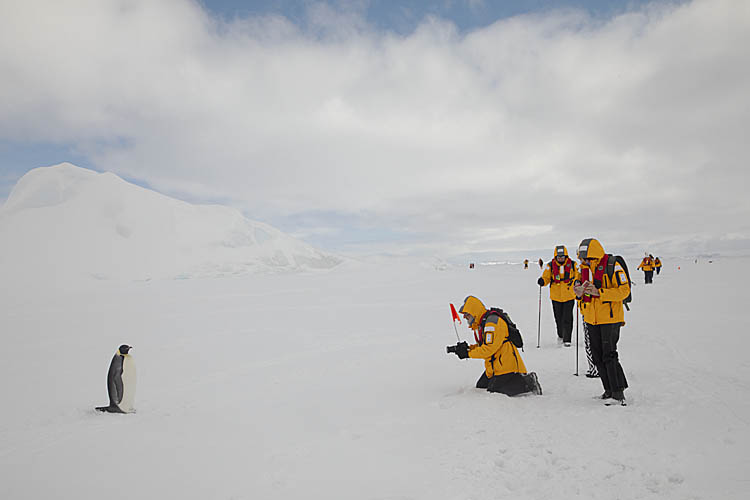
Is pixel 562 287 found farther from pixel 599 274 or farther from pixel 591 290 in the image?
pixel 591 290

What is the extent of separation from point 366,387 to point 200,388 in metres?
2.94

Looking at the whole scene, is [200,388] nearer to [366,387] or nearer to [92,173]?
[366,387]

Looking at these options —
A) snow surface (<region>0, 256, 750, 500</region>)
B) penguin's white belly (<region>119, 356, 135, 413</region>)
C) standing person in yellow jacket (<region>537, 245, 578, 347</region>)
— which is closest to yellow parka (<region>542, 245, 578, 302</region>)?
standing person in yellow jacket (<region>537, 245, 578, 347</region>)

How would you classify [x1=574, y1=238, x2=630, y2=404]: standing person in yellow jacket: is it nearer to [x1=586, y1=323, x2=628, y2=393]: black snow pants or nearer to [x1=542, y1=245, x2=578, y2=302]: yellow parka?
[x1=586, y1=323, x2=628, y2=393]: black snow pants

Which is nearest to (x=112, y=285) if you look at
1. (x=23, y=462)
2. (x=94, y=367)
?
(x=94, y=367)

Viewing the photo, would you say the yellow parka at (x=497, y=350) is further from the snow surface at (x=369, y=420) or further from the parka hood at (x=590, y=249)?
the parka hood at (x=590, y=249)

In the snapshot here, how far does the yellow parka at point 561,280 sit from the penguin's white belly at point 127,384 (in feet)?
25.2

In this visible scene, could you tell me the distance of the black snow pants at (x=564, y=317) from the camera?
9055mm

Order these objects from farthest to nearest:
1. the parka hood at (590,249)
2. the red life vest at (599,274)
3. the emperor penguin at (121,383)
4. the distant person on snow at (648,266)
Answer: the distant person on snow at (648,266)
the emperor penguin at (121,383)
the parka hood at (590,249)
the red life vest at (599,274)

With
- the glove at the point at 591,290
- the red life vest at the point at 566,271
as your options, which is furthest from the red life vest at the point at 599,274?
the red life vest at the point at 566,271

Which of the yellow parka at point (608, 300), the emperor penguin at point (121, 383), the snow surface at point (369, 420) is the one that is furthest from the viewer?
the emperor penguin at point (121, 383)

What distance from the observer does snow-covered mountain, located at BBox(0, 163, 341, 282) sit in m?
33.0

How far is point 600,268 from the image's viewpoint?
535 centimetres

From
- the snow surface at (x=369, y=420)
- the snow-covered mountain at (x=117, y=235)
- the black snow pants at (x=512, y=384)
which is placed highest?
the snow-covered mountain at (x=117, y=235)
